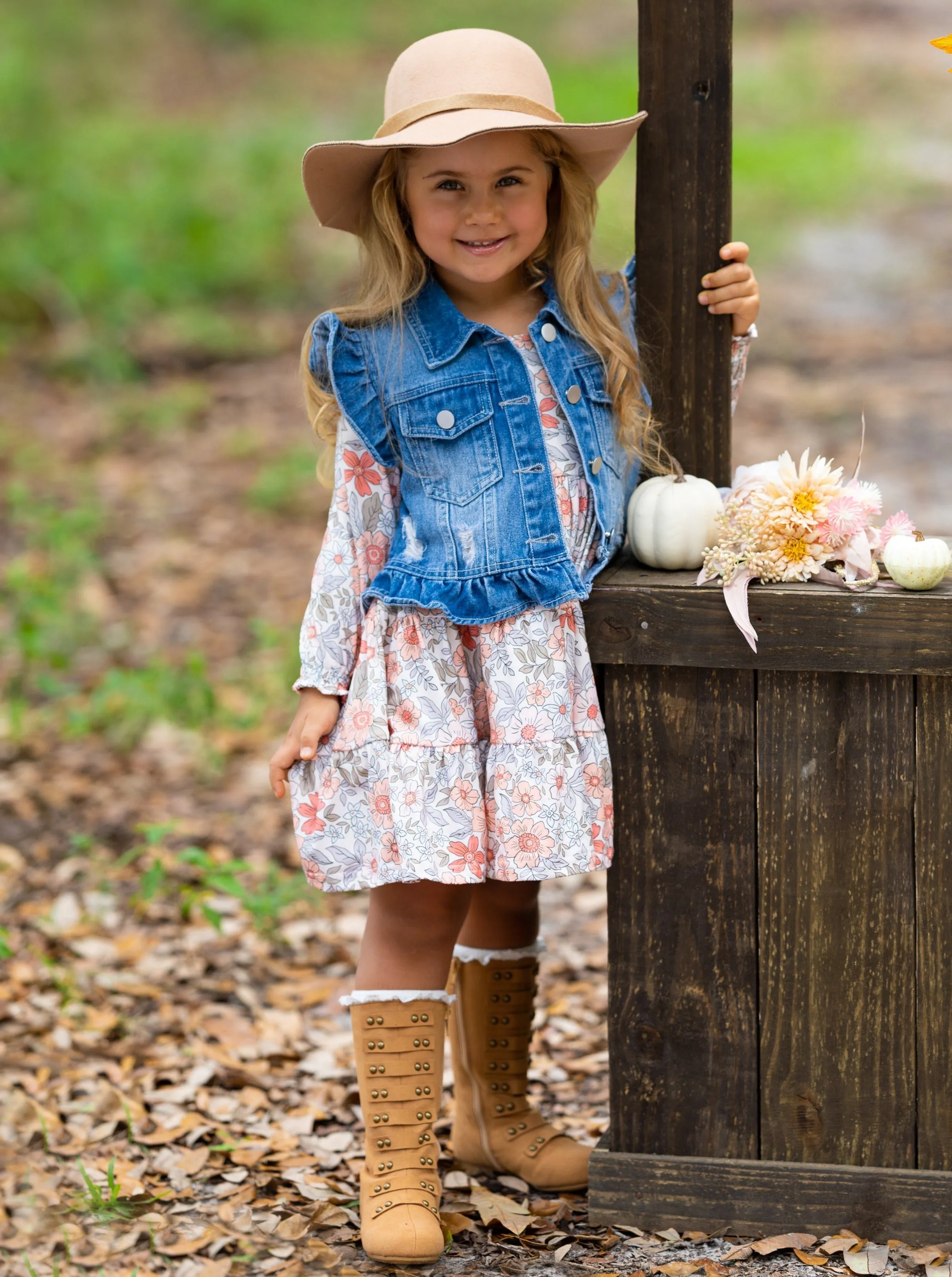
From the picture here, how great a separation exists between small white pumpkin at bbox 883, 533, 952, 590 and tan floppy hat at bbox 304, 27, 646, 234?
728mm

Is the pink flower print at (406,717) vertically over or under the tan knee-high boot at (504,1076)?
over

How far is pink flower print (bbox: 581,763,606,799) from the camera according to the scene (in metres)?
2.40

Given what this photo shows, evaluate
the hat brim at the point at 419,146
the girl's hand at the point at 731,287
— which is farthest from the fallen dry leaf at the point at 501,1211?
the hat brim at the point at 419,146

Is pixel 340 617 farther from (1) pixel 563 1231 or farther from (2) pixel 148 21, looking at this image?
(2) pixel 148 21

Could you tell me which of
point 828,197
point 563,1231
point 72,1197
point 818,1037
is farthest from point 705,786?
point 828,197

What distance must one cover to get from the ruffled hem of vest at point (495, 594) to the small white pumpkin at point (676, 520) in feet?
0.58

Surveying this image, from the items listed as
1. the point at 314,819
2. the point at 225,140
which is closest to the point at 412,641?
the point at 314,819

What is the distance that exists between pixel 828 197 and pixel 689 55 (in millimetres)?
10601

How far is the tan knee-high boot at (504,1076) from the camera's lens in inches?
108

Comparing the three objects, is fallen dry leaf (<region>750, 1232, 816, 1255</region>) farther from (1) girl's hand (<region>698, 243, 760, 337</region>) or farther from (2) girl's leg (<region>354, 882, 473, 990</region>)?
(1) girl's hand (<region>698, 243, 760, 337</region>)

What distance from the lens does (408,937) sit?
99.3 inches

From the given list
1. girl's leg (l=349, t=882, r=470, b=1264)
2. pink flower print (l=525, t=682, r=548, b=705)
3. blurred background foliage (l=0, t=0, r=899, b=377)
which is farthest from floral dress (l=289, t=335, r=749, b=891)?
blurred background foliage (l=0, t=0, r=899, b=377)

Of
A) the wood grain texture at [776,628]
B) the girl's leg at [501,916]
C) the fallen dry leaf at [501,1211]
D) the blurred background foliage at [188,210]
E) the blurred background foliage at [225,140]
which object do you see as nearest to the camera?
the wood grain texture at [776,628]

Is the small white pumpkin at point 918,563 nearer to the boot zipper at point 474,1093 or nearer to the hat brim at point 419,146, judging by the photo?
the hat brim at point 419,146
